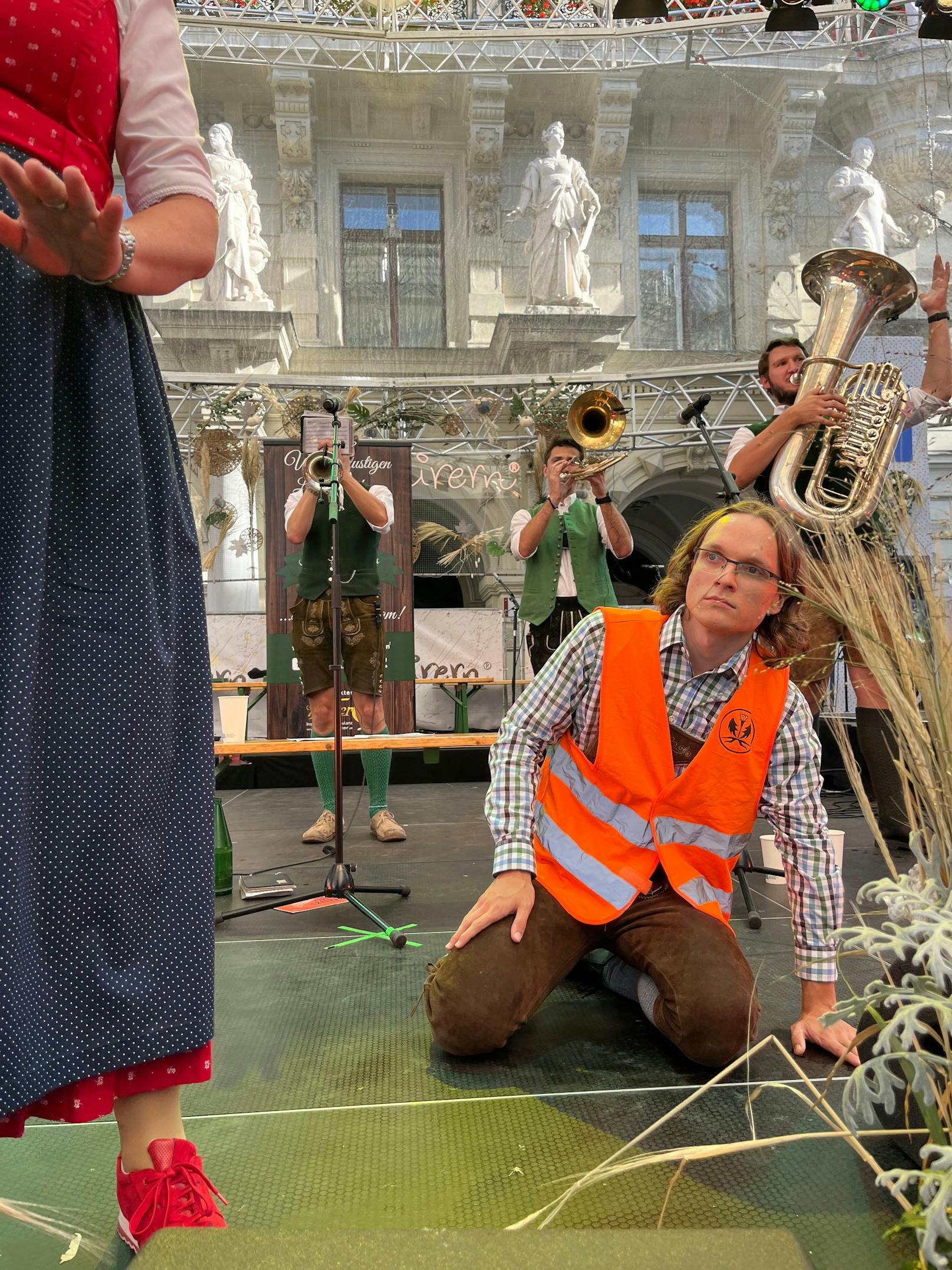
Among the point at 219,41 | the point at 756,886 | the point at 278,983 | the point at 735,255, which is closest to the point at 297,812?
the point at 756,886

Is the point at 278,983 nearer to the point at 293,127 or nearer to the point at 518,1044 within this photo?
the point at 518,1044

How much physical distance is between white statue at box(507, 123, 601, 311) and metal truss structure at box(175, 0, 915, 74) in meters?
1.03

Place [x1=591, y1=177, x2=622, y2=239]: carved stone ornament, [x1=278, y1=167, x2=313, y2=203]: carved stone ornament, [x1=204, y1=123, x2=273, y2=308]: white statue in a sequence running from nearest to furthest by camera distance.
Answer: [x1=204, y1=123, x2=273, y2=308]: white statue < [x1=278, y1=167, x2=313, y2=203]: carved stone ornament < [x1=591, y1=177, x2=622, y2=239]: carved stone ornament

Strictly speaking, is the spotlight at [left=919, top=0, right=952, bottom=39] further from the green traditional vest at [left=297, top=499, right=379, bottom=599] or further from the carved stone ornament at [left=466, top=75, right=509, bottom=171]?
the carved stone ornament at [left=466, top=75, right=509, bottom=171]

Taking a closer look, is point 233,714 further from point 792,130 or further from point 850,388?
point 792,130

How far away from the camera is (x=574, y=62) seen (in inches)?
458

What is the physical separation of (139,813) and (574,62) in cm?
1259

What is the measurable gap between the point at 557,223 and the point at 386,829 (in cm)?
868

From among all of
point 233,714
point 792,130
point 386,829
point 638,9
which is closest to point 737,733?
point 386,829

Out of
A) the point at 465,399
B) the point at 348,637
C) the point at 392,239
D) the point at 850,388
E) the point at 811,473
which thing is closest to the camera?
the point at 850,388

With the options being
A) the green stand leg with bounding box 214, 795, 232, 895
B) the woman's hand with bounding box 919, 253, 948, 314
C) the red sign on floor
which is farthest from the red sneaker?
the woman's hand with bounding box 919, 253, 948, 314

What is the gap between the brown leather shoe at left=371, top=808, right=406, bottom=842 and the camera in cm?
425

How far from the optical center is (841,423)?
3.13 metres

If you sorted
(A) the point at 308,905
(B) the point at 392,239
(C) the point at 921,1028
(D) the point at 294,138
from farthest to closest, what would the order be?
(B) the point at 392,239 → (D) the point at 294,138 → (A) the point at 308,905 → (C) the point at 921,1028
